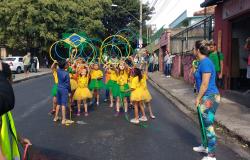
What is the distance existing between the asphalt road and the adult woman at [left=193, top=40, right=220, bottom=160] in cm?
54

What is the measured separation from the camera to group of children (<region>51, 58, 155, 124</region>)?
10.1m

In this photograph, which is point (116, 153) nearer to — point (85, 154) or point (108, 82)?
point (85, 154)

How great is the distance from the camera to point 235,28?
16.0 m

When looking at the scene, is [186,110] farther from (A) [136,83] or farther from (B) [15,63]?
(B) [15,63]

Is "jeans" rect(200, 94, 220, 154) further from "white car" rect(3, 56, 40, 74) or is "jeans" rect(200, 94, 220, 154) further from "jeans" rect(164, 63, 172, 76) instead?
"white car" rect(3, 56, 40, 74)

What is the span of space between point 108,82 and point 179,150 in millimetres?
6020

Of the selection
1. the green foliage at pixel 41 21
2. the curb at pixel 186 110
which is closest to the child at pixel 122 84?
the curb at pixel 186 110

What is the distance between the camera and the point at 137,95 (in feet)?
33.2

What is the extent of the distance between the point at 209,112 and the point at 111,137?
8.53 feet

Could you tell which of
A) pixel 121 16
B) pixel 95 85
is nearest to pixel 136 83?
pixel 95 85

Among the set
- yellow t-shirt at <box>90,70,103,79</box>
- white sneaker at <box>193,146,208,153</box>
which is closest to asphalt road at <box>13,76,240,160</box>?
white sneaker at <box>193,146,208,153</box>

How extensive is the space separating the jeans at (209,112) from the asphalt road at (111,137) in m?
0.49

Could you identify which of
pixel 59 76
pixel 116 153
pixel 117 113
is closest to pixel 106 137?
pixel 116 153

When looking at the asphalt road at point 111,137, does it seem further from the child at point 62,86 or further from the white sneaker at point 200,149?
the child at point 62,86
